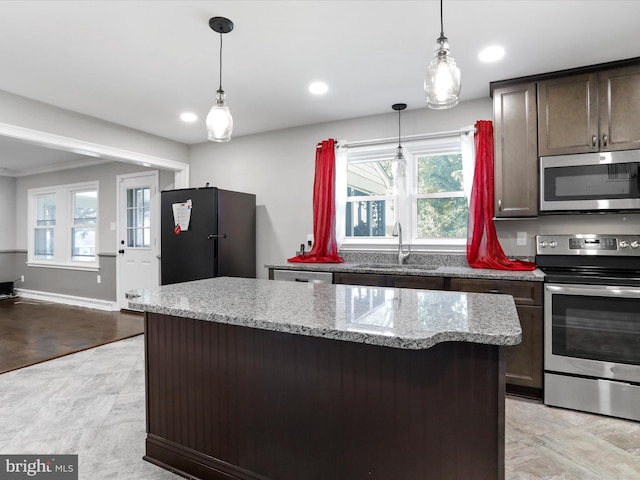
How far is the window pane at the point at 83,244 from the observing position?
6.17m

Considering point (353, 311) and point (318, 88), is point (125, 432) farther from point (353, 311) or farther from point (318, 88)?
point (318, 88)

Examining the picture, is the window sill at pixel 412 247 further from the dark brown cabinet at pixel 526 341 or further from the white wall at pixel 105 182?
the white wall at pixel 105 182

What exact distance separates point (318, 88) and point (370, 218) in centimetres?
145

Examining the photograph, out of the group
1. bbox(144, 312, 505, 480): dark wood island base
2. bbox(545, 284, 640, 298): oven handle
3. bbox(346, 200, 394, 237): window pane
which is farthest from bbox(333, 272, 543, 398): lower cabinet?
bbox(144, 312, 505, 480): dark wood island base

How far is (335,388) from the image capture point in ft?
4.73

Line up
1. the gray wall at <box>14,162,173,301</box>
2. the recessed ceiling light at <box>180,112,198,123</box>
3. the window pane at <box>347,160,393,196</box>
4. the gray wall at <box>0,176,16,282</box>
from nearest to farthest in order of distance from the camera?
1. the recessed ceiling light at <box>180,112,198,123</box>
2. the window pane at <box>347,160,393,196</box>
3. the gray wall at <box>14,162,173,301</box>
4. the gray wall at <box>0,176,16,282</box>

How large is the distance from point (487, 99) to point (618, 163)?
1.17m

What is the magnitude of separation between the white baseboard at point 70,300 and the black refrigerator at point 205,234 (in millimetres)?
2312

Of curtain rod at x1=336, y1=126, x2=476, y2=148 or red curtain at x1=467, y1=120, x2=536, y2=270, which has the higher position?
curtain rod at x1=336, y1=126, x2=476, y2=148

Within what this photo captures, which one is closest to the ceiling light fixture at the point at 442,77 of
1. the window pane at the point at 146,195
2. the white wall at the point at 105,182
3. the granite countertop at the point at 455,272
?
the granite countertop at the point at 455,272

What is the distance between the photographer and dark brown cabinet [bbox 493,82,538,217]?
2.90 m

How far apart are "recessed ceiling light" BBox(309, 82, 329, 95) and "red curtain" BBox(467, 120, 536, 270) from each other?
1373 millimetres

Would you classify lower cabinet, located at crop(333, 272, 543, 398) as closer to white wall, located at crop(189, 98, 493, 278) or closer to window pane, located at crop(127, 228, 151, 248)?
white wall, located at crop(189, 98, 493, 278)

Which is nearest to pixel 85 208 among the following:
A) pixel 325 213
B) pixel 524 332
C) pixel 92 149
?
pixel 92 149
